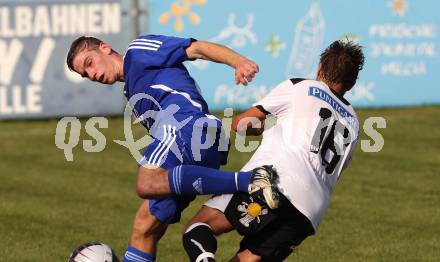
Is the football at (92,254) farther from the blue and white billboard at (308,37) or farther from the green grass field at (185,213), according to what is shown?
the blue and white billboard at (308,37)

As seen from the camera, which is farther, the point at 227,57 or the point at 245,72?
the point at 227,57

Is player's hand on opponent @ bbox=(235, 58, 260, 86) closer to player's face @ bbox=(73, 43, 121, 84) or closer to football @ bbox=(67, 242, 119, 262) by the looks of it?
player's face @ bbox=(73, 43, 121, 84)

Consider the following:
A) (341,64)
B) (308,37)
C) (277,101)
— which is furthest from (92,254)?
(308,37)

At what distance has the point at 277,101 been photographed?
7918 millimetres

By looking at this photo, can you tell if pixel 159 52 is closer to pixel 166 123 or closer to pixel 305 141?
pixel 166 123

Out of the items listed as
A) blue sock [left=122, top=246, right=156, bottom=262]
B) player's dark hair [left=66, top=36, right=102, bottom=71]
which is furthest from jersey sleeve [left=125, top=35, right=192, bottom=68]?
blue sock [left=122, top=246, right=156, bottom=262]

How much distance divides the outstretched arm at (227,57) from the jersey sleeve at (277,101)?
235 mm

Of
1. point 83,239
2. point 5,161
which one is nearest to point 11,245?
point 83,239

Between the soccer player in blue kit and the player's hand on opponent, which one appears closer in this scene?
the player's hand on opponent

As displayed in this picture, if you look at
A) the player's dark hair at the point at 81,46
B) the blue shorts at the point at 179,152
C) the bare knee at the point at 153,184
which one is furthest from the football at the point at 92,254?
the player's dark hair at the point at 81,46

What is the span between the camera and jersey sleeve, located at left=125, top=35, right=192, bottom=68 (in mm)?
8492

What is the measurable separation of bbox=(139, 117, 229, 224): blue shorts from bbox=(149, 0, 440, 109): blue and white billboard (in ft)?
37.7

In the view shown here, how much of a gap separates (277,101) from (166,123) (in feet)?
3.01

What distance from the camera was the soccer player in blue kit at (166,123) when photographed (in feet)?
26.2
